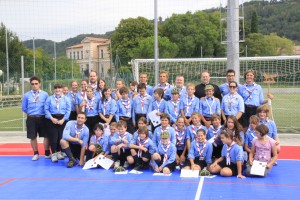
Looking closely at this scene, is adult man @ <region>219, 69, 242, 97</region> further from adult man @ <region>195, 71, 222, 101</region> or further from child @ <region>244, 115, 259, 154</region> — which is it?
child @ <region>244, 115, 259, 154</region>

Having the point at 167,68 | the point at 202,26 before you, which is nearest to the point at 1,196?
the point at 167,68

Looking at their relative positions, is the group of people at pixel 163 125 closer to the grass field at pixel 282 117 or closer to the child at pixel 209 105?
the child at pixel 209 105

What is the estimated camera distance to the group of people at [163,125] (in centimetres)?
682

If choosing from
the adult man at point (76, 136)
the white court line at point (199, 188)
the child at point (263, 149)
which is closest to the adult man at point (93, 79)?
the adult man at point (76, 136)

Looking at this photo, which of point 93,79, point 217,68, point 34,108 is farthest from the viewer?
point 217,68

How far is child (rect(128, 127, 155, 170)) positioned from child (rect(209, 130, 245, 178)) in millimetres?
1176

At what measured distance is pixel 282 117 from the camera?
614 inches

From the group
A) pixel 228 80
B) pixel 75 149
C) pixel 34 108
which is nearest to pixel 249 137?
pixel 228 80

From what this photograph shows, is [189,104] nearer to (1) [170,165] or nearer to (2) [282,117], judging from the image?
(1) [170,165]

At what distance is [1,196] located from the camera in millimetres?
5672

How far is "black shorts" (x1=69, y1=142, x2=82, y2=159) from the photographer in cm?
787

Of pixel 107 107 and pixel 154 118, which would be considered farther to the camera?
pixel 107 107

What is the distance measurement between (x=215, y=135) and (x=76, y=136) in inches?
108

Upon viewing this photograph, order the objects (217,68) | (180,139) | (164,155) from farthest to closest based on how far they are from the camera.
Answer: (217,68)
(180,139)
(164,155)
